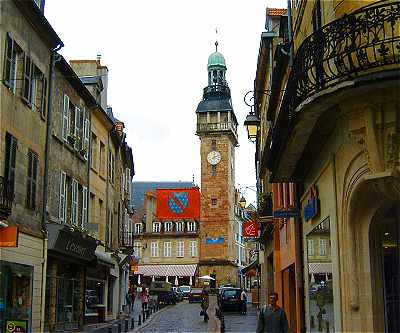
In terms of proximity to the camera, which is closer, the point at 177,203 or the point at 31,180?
the point at 31,180

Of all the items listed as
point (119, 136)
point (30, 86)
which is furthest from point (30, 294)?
point (119, 136)

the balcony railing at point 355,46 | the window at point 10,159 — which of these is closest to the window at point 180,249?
the window at point 10,159

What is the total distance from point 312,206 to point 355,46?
5053 mm

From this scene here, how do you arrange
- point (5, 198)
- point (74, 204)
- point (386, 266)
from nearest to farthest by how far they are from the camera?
point (386, 266) → point (5, 198) → point (74, 204)

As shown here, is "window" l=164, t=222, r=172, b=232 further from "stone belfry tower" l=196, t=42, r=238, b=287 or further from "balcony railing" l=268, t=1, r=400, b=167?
"balcony railing" l=268, t=1, r=400, b=167

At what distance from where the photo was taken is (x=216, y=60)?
291 ft

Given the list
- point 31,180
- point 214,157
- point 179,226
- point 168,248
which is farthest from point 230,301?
point 179,226

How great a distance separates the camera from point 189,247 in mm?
83375

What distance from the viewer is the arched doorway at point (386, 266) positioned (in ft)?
30.6

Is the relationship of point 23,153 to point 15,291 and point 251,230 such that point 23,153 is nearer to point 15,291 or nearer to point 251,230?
point 15,291

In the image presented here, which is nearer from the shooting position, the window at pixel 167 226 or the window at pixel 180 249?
the window at pixel 180 249

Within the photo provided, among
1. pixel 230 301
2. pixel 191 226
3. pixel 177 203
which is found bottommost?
pixel 230 301

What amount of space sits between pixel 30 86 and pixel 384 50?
41.0 ft

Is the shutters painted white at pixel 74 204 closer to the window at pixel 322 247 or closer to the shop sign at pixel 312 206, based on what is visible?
the shop sign at pixel 312 206
